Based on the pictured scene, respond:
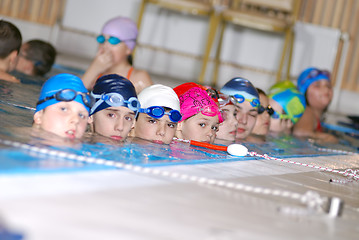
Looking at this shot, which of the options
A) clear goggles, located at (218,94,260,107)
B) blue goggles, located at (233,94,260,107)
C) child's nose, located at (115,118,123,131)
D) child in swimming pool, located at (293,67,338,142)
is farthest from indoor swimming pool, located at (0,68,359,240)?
child in swimming pool, located at (293,67,338,142)

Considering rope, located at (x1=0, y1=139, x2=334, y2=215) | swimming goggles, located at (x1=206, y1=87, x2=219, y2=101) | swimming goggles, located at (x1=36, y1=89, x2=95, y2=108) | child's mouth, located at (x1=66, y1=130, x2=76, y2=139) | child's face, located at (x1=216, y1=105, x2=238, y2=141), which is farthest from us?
child's face, located at (x1=216, y1=105, x2=238, y2=141)

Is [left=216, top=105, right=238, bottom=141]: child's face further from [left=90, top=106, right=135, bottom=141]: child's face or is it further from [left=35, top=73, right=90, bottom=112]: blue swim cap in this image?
[left=35, top=73, right=90, bottom=112]: blue swim cap

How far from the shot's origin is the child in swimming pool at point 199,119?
4.05 m

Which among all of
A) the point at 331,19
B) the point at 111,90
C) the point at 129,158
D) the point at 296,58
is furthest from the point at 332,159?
the point at 331,19

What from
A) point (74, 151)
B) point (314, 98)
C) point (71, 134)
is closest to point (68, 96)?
point (71, 134)

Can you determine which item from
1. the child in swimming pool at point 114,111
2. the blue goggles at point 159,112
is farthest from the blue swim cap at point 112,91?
the blue goggles at point 159,112

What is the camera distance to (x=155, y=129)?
369 cm

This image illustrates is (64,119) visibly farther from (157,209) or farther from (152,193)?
(157,209)

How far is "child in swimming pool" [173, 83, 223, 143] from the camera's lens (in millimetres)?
4047

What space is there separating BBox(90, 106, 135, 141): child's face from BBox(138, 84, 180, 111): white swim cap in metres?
0.27

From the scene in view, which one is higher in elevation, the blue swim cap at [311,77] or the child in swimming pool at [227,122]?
the blue swim cap at [311,77]

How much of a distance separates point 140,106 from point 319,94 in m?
3.78

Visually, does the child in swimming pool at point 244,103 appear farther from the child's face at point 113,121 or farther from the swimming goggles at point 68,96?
the swimming goggles at point 68,96

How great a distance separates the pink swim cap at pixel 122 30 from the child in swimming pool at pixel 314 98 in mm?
2247
